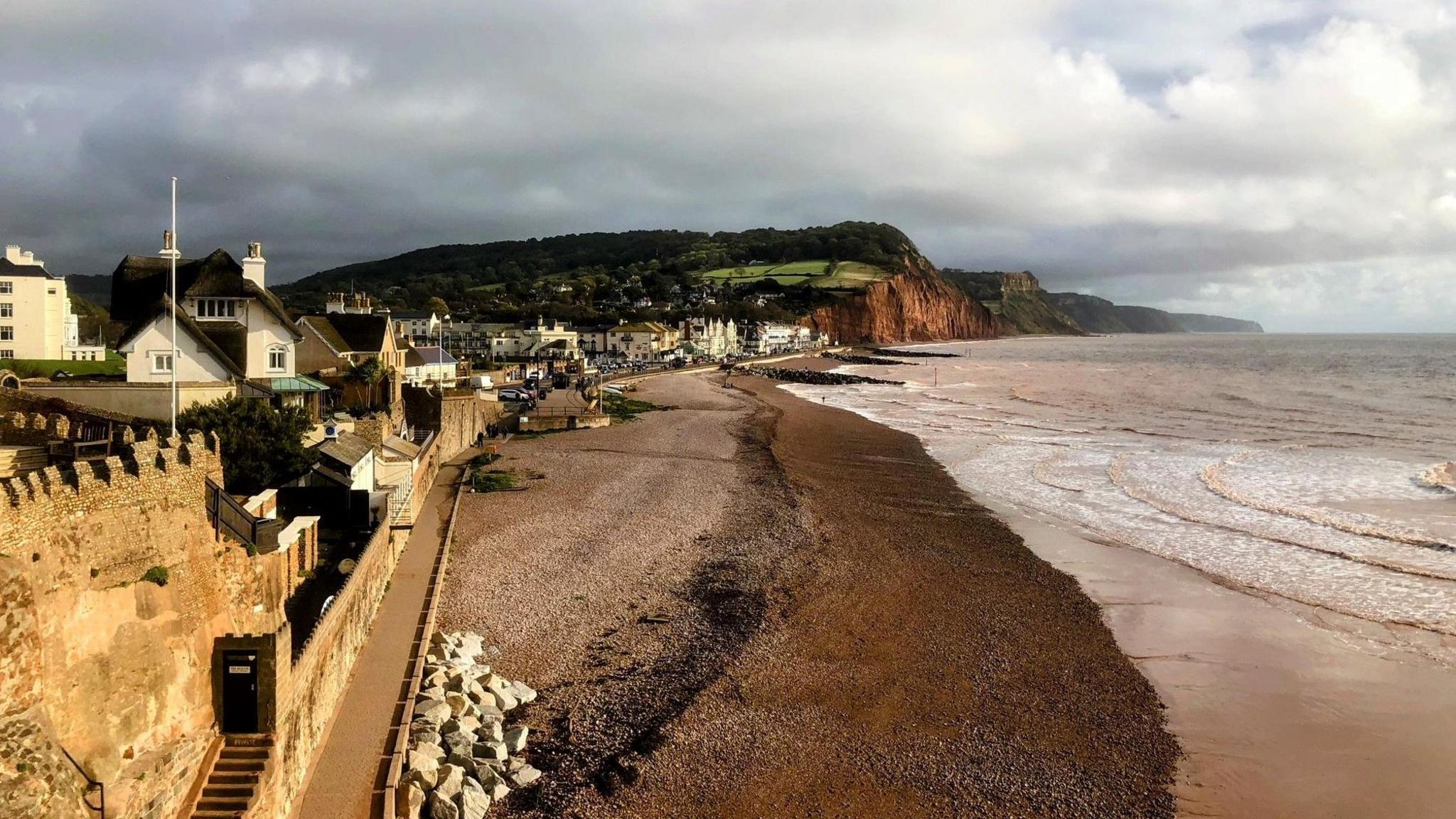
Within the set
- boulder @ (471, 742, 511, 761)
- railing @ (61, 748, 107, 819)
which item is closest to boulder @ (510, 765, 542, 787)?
boulder @ (471, 742, 511, 761)

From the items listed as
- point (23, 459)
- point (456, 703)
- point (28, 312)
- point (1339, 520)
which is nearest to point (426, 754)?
point (456, 703)

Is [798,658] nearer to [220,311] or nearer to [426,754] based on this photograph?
[426,754]

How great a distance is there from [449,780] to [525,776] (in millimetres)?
1006

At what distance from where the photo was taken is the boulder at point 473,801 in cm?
1022

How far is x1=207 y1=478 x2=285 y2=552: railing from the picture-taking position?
10266 millimetres

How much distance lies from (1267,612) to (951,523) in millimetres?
8154

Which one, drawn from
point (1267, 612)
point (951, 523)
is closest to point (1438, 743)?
point (1267, 612)

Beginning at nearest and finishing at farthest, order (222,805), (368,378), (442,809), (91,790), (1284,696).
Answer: (91,790)
(222,805)
(442,809)
(1284,696)
(368,378)

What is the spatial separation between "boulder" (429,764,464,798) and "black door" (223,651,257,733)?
2480 millimetres

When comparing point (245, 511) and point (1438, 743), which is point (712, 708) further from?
point (1438, 743)

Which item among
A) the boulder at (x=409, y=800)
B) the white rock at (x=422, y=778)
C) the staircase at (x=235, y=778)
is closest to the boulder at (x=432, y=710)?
the white rock at (x=422, y=778)

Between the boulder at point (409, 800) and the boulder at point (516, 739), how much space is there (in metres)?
1.85

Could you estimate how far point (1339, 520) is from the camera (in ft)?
82.6

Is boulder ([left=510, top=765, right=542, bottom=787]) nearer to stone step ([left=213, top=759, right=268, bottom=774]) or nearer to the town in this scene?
the town
